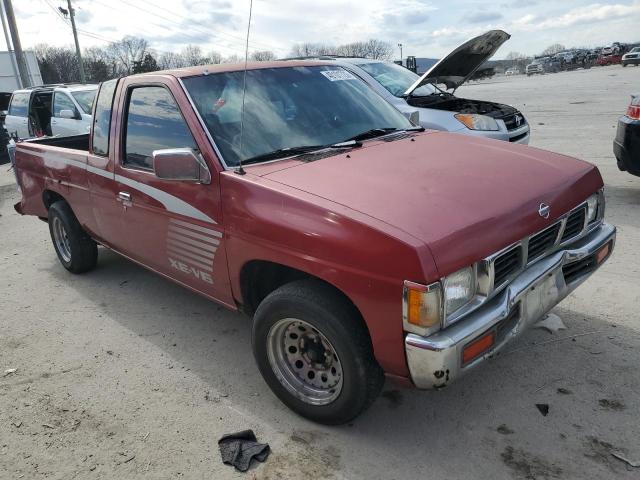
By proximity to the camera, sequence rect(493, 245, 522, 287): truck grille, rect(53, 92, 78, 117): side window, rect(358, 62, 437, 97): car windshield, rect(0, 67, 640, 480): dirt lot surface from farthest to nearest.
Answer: rect(53, 92, 78, 117): side window < rect(358, 62, 437, 97): car windshield < rect(0, 67, 640, 480): dirt lot surface < rect(493, 245, 522, 287): truck grille

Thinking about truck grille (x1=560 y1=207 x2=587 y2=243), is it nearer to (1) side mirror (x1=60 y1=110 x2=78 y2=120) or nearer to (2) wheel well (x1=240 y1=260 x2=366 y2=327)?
(2) wheel well (x1=240 y1=260 x2=366 y2=327)

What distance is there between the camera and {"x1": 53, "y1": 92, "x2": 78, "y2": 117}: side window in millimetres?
10395

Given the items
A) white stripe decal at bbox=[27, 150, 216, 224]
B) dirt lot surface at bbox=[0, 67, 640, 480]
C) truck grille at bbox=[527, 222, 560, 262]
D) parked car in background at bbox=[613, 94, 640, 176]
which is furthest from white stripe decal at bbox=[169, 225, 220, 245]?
parked car in background at bbox=[613, 94, 640, 176]

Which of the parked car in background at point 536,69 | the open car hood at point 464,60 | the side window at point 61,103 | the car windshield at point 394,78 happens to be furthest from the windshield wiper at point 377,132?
the parked car in background at point 536,69

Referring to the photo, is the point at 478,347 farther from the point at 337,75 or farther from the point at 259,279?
the point at 337,75

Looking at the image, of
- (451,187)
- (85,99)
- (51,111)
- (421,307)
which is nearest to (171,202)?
(451,187)

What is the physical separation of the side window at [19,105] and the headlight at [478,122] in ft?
32.7

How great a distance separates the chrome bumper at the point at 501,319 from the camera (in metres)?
2.22

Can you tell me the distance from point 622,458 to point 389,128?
2418mm

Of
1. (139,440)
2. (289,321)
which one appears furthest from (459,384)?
(139,440)

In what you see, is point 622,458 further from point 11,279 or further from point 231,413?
point 11,279

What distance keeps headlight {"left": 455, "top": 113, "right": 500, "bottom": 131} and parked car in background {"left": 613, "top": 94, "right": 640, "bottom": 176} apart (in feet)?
5.53

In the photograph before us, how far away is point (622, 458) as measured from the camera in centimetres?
246

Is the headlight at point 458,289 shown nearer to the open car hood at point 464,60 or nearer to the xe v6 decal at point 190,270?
the xe v6 decal at point 190,270
